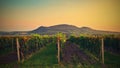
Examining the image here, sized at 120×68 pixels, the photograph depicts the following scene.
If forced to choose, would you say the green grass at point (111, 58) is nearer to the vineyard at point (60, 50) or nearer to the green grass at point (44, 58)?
the vineyard at point (60, 50)

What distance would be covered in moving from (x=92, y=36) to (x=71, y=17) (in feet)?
1.78

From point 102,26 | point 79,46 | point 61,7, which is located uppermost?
point 61,7

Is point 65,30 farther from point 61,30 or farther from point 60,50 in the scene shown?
point 60,50

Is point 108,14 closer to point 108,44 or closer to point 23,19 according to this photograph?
point 108,44

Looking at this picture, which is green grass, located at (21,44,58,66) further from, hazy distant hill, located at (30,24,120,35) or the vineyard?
hazy distant hill, located at (30,24,120,35)

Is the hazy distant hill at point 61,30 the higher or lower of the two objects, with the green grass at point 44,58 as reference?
higher

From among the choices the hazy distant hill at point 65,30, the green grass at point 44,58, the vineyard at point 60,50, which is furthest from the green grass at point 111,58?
the green grass at point 44,58

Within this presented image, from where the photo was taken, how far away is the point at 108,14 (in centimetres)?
571

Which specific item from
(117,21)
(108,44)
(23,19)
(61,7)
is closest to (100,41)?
(108,44)

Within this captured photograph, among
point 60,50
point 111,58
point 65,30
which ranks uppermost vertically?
point 65,30

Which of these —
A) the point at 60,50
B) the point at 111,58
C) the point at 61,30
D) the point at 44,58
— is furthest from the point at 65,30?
the point at 111,58

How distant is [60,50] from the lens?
18.2 ft

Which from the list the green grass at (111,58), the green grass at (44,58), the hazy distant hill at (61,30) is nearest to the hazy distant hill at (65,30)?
the hazy distant hill at (61,30)

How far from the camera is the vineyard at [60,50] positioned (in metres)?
5.52
